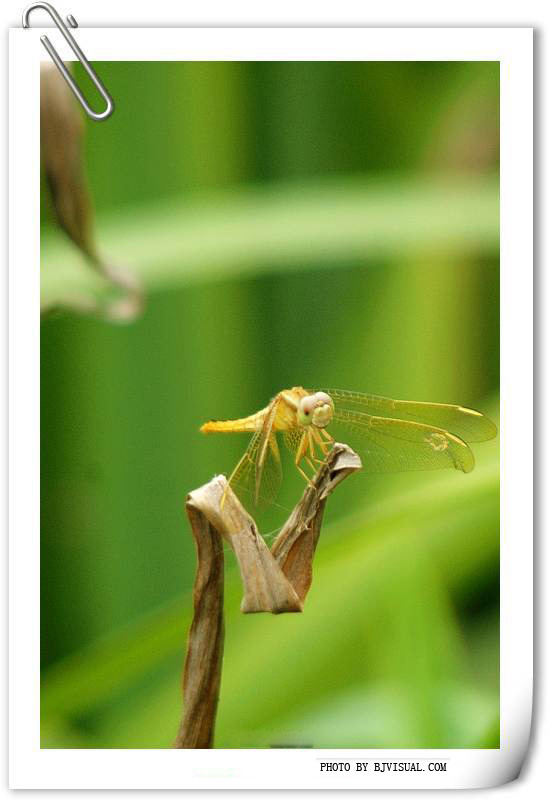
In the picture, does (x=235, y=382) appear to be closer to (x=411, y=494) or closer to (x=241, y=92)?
(x=411, y=494)
